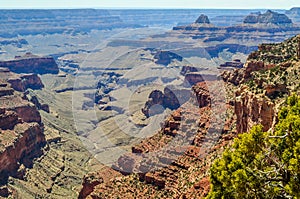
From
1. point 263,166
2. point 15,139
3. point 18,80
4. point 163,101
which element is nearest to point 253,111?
point 263,166

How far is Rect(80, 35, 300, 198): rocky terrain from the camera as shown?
40.2m

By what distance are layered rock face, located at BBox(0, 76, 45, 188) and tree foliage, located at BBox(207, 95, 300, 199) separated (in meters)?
76.2

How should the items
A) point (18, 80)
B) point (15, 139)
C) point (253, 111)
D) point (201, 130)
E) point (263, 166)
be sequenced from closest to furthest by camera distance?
point (263, 166), point (253, 111), point (201, 130), point (15, 139), point (18, 80)

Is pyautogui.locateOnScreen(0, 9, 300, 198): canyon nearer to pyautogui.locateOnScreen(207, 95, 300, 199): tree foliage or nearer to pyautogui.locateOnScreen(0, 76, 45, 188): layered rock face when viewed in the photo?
pyautogui.locateOnScreen(0, 76, 45, 188): layered rock face

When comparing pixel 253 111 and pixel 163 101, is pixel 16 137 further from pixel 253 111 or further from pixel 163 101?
pixel 253 111

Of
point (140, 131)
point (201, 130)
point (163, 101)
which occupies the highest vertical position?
point (201, 130)

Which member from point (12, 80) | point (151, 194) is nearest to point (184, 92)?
point (12, 80)

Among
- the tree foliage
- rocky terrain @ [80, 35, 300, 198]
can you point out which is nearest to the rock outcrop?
rocky terrain @ [80, 35, 300, 198]

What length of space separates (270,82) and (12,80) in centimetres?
13504

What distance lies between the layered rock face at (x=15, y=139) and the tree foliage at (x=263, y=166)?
76.2 meters

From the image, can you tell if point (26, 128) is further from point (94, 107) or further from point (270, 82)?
point (270, 82)

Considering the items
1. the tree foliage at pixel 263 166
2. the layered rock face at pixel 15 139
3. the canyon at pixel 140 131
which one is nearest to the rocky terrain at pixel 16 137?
the layered rock face at pixel 15 139

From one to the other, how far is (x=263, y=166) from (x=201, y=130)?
3285 centimetres

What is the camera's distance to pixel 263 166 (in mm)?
22719
